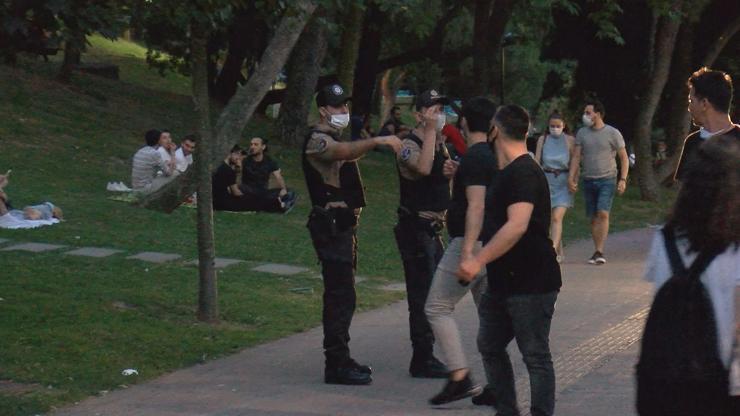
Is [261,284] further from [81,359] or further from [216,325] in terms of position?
[81,359]

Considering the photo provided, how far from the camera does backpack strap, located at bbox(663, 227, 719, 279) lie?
436cm

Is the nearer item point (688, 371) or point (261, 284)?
point (688, 371)

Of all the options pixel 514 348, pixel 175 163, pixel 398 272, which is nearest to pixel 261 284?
pixel 398 272

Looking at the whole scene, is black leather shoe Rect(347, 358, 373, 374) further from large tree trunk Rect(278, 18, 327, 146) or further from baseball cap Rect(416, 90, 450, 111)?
large tree trunk Rect(278, 18, 327, 146)

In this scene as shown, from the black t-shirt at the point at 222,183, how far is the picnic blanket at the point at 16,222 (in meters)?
3.05

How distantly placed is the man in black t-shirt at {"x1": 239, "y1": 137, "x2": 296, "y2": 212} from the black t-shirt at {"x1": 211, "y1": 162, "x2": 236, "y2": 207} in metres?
0.29

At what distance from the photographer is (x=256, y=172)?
61.1 ft

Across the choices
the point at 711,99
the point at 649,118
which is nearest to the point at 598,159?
the point at 711,99

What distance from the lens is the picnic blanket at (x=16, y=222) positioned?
14.8 m

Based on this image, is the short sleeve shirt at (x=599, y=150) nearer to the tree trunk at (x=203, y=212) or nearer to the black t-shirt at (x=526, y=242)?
the tree trunk at (x=203, y=212)

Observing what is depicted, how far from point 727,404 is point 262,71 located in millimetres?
12327

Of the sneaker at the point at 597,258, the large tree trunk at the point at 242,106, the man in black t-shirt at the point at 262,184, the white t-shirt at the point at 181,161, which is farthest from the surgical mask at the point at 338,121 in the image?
the white t-shirt at the point at 181,161

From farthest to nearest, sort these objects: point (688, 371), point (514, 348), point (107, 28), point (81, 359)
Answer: point (514, 348) → point (81, 359) → point (107, 28) → point (688, 371)

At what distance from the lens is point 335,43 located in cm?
3731
